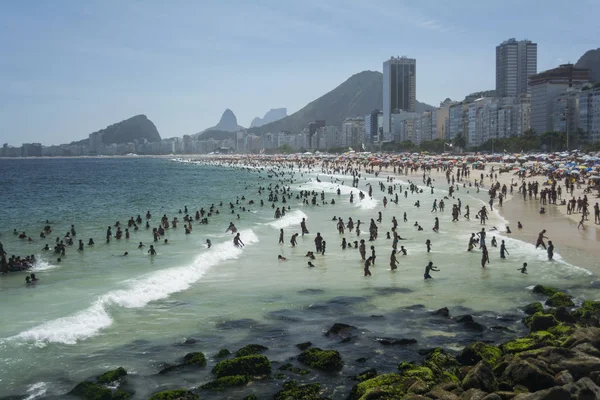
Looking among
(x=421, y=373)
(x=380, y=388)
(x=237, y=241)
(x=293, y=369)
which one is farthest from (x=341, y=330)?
(x=237, y=241)

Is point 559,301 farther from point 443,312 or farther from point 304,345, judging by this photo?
point 304,345

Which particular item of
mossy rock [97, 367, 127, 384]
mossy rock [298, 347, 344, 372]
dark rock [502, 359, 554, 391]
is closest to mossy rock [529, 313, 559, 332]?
dark rock [502, 359, 554, 391]

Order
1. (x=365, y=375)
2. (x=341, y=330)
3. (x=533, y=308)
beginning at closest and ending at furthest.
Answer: (x=365, y=375) → (x=341, y=330) → (x=533, y=308)

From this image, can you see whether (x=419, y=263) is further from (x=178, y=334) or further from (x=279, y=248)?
(x=178, y=334)

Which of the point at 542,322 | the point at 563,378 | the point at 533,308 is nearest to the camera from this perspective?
the point at 563,378

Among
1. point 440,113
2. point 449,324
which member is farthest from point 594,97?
point 449,324

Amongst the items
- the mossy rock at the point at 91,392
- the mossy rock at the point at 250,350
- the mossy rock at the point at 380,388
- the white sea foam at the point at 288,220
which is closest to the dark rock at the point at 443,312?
the mossy rock at the point at 380,388
